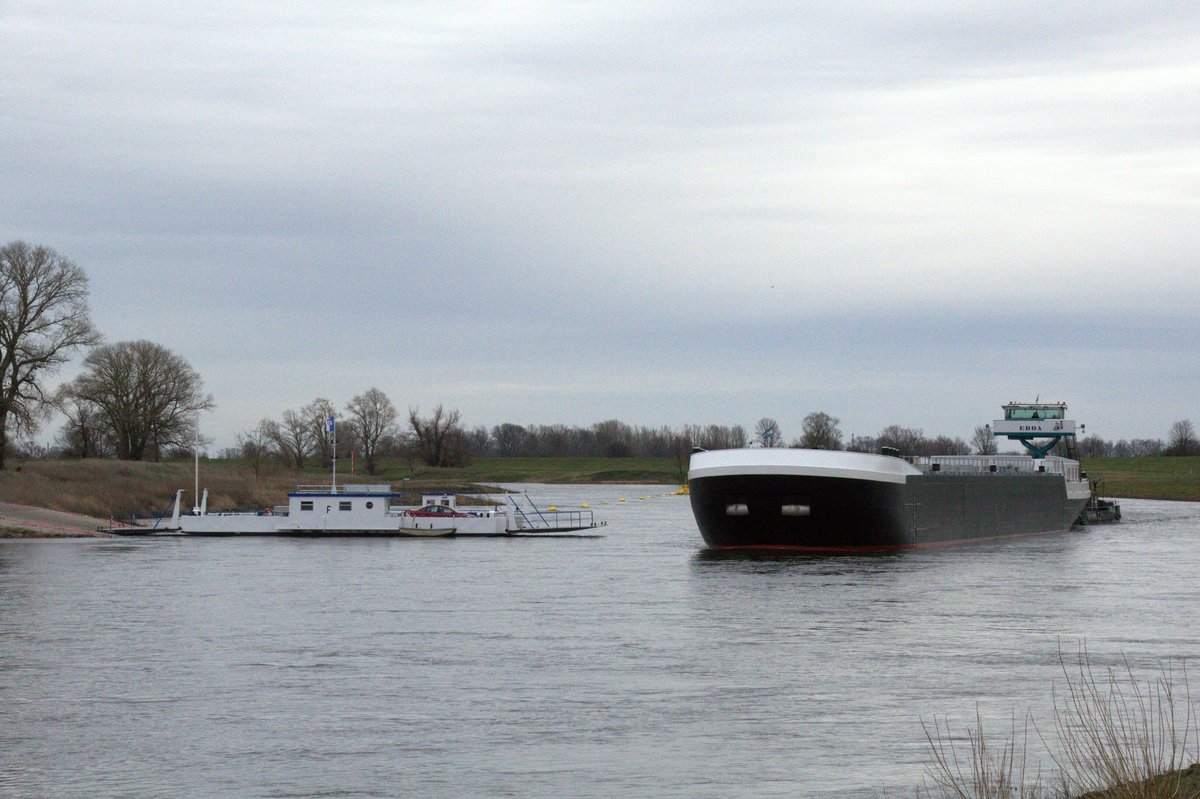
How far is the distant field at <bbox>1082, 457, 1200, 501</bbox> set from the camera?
434 ft

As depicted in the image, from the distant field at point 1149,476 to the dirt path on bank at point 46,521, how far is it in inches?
3273

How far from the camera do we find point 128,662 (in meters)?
24.5

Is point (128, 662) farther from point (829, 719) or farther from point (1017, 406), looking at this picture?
point (1017, 406)

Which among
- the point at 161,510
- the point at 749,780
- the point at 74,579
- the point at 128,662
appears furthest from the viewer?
the point at 161,510

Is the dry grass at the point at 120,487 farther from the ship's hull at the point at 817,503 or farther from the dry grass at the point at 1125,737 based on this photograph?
the dry grass at the point at 1125,737

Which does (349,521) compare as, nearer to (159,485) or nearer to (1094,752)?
(159,485)

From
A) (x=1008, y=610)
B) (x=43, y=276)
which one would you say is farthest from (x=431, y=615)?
(x=43, y=276)

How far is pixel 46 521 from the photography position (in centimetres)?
6962

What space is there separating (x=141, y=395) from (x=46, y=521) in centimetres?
3684

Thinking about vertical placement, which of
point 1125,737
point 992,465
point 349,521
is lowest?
point 1125,737

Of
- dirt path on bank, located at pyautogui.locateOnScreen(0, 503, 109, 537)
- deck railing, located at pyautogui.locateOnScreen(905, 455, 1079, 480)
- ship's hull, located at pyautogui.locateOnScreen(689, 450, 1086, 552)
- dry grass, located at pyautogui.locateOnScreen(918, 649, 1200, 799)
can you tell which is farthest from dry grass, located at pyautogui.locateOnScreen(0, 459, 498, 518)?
dry grass, located at pyautogui.locateOnScreen(918, 649, 1200, 799)

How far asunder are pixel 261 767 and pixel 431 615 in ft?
54.0

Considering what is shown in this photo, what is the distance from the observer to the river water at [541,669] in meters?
15.6

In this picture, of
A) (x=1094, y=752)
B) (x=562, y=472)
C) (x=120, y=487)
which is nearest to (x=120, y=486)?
(x=120, y=487)
